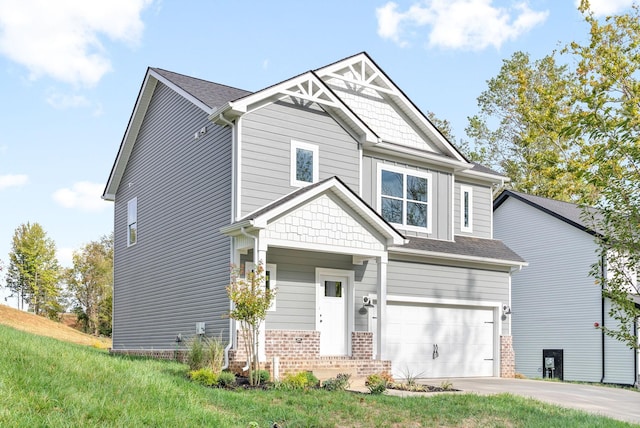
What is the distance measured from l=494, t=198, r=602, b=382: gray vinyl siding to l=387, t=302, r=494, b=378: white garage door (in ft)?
15.2

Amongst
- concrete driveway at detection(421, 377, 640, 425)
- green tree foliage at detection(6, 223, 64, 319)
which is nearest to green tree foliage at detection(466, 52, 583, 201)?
concrete driveway at detection(421, 377, 640, 425)

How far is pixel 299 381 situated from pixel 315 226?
155 inches

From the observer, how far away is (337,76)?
765 inches

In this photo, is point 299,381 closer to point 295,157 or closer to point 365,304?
point 365,304

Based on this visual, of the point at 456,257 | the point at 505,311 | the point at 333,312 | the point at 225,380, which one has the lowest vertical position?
the point at 225,380

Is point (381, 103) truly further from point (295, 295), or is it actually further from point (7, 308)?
point (7, 308)

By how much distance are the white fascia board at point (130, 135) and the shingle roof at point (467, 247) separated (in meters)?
9.02

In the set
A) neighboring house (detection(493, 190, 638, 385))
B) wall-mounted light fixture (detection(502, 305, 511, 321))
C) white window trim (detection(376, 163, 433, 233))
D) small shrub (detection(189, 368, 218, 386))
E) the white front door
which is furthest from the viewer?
neighboring house (detection(493, 190, 638, 385))

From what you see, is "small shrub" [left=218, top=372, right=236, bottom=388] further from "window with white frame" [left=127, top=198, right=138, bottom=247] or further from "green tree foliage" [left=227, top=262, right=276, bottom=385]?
"window with white frame" [left=127, top=198, right=138, bottom=247]

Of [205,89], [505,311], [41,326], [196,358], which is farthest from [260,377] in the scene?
[41,326]

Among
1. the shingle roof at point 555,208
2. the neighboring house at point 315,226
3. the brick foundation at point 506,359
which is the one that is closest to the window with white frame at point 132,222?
the neighboring house at point 315,226

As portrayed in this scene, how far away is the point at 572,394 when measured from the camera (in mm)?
16125

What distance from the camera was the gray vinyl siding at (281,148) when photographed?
1656 centimetres

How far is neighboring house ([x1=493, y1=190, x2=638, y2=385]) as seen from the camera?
2353cm
